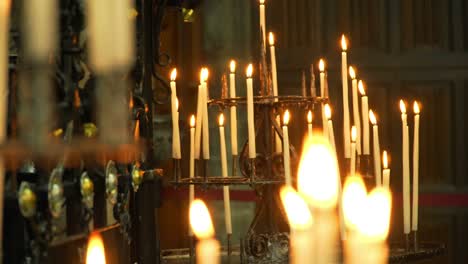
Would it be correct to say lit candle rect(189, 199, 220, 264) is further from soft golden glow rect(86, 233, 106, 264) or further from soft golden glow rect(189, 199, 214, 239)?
soft golden glow rect(86, 233, 106, 264)

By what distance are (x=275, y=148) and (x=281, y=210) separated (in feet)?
0.66

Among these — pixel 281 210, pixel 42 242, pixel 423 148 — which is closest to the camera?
pixel 42 242

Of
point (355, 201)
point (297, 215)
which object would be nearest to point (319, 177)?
point (297, 215)

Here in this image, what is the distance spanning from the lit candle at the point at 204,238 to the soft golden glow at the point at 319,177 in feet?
0.44

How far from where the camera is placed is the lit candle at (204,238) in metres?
A: 1.14

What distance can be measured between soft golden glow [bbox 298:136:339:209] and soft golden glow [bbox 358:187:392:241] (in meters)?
0.05

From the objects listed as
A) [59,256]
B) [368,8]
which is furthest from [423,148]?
[59,256]

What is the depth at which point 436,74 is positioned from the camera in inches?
190

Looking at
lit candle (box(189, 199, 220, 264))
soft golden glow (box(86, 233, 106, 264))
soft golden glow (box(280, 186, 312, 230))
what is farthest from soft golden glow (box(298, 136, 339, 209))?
soft golden glow (box(86, 233, 106, 264))

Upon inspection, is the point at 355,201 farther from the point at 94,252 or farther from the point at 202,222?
the point at 94,252

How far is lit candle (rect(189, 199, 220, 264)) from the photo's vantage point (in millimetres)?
1136

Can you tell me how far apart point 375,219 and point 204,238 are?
0.25 metres

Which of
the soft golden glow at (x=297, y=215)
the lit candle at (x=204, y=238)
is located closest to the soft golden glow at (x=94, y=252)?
the lit candle at (x=204, y=238)

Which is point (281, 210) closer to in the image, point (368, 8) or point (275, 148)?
point (275, 148)
